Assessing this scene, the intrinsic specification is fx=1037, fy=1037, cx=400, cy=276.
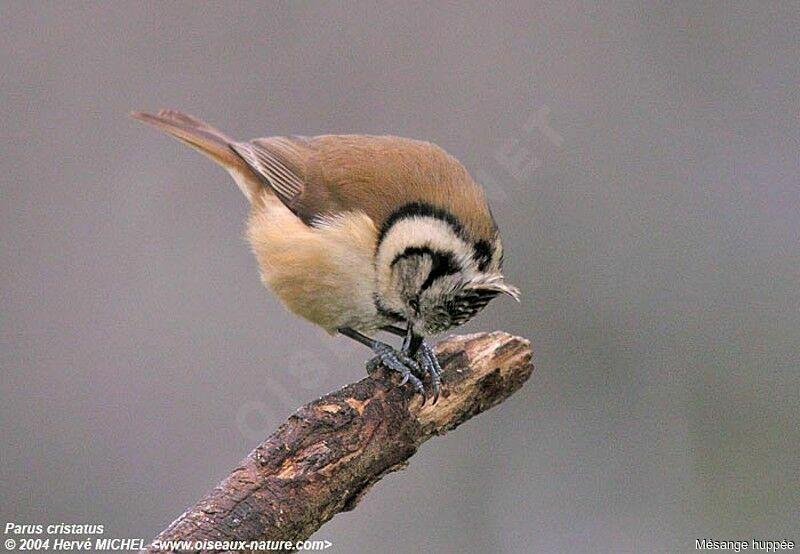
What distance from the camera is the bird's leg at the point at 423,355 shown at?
12.7 ft

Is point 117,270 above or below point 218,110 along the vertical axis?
below

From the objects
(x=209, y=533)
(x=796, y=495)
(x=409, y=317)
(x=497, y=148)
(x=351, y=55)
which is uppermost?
(x=351, y=55)

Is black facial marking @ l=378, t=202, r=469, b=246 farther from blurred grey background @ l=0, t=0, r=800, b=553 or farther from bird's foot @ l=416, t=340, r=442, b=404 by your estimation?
blurred grey background @ l=0, t=0, r=800, b=553

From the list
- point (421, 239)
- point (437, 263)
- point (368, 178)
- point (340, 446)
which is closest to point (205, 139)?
point (368, 178)

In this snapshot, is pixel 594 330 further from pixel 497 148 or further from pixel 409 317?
pixel 409 317

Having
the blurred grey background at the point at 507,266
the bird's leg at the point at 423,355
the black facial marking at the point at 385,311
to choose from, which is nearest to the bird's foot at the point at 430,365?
the bird's leg at the point at 423,355

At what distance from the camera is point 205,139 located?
5094 mm

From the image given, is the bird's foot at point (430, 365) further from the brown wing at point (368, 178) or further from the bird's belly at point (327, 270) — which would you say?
the brown wing at point (368, 178)

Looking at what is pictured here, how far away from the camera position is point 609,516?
5387mm

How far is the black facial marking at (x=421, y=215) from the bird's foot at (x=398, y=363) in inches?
17.3

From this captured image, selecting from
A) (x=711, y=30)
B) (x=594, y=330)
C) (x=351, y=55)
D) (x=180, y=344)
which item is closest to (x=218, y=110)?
(x=351, y=55)

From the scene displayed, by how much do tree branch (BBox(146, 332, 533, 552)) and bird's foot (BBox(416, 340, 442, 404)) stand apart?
0.03 metres

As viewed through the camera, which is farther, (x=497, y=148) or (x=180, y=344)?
(x=497, y=148)

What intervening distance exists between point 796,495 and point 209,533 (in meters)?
3.48
